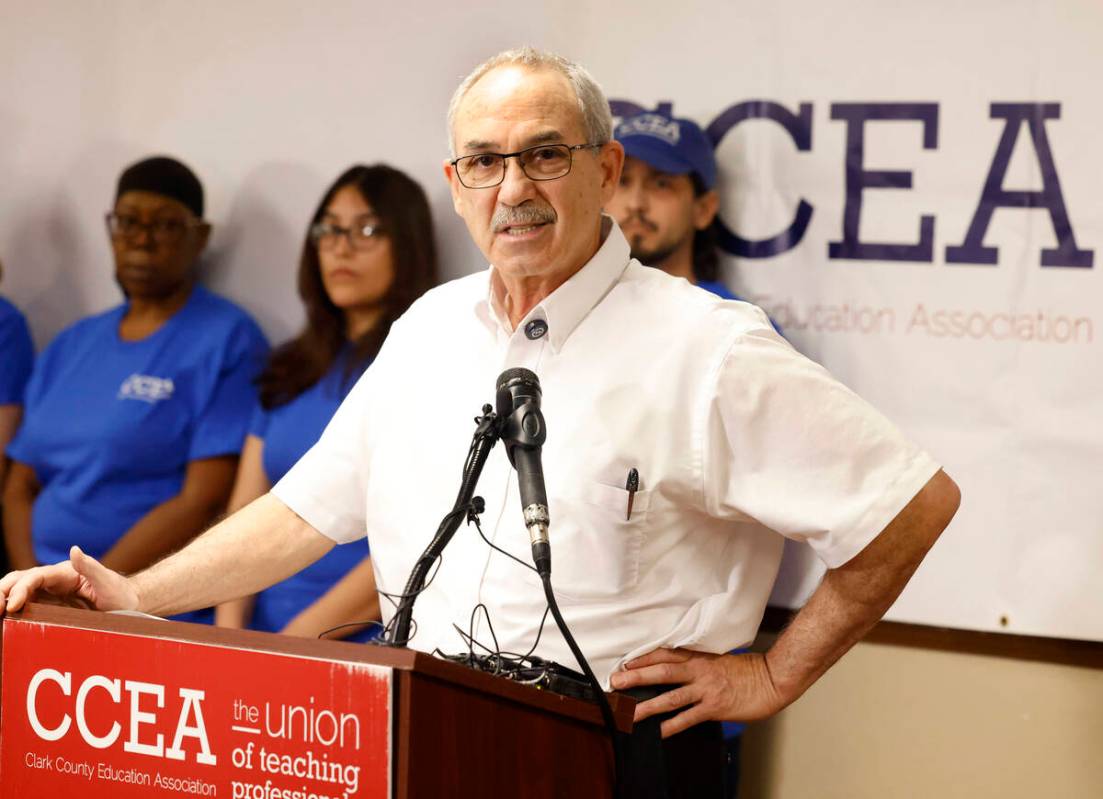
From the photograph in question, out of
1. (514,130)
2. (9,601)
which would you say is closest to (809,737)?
(514,130)

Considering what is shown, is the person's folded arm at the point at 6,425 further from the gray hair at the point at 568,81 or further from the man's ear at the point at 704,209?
the gray hair at the point at 568,81

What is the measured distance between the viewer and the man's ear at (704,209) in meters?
2.89

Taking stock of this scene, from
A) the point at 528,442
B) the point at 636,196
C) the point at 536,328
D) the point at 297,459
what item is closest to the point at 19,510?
the point at 297,459

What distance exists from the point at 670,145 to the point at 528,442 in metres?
1.59

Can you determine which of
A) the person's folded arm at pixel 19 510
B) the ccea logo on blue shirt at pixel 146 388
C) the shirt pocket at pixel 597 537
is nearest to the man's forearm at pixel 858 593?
the shirt pocket at pixel 597 537

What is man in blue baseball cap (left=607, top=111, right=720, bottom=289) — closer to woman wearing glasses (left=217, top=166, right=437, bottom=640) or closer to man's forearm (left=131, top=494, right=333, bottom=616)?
woman wearing glasses (left=217, top=166, right=437, bottom=640)

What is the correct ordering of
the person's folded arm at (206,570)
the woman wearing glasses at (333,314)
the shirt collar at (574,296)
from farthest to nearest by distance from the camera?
1. the woman wearing glasses at (333,314)
2. the shirt collar at (574,296)
3. the person's folded arm at (206,570)

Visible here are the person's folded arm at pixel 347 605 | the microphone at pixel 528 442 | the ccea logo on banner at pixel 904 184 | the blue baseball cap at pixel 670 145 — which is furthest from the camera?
the person's folded arm at pixel 347 605

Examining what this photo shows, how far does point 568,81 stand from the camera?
178 centimetres

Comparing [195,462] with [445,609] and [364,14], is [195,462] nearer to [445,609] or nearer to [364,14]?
[364,14]

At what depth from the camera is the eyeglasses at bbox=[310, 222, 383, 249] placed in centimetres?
313

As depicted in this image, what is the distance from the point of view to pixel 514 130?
5.71ft

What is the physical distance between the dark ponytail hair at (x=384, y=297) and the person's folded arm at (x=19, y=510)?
0.86 m

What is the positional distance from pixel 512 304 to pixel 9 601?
77 cm
